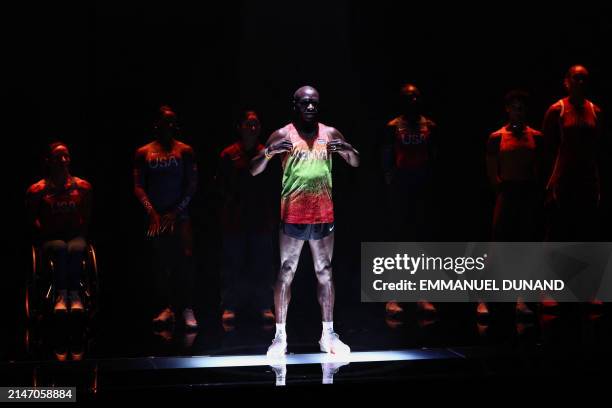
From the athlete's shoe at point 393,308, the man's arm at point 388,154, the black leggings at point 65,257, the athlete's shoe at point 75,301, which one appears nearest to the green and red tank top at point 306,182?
the man's arm at point 388,154

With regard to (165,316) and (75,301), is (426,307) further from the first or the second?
(75,301)

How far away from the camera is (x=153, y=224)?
21.9ft

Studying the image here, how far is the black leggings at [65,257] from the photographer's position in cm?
665

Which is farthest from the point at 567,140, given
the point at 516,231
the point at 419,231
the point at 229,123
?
the point at 229,123

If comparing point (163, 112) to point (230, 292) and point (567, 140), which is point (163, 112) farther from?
point (567, 140)

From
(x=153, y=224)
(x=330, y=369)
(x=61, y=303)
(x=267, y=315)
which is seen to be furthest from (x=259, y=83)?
(x=330, y=369)

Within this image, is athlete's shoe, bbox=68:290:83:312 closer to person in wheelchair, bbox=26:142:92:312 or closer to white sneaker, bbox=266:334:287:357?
person in wheelchair, bbox=26:142:92:312

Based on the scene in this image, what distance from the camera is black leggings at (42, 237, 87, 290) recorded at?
6.65 metres

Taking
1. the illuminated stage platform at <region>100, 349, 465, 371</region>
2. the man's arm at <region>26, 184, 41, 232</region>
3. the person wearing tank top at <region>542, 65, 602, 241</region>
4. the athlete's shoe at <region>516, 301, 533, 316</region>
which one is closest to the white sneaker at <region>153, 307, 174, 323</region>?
the man's arm at <region>26, 184, 41, 232</region>

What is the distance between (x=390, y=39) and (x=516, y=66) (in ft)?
3.91

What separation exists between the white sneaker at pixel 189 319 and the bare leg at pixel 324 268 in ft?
4.67

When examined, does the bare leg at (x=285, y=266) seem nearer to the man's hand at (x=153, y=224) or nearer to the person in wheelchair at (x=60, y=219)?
the man's hand at (x=153, y=224)

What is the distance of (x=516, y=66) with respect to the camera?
7766 millimetres

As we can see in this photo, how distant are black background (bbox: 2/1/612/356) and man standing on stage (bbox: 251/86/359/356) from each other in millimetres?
1850
